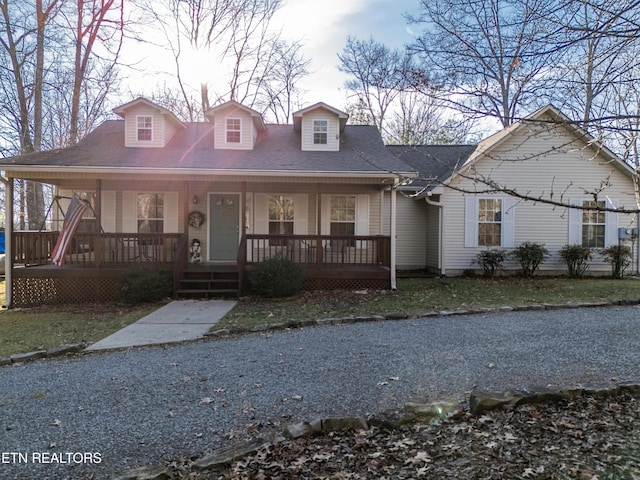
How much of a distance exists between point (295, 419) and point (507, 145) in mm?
11947

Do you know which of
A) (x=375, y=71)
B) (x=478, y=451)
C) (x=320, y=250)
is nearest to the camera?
(x=478, y=451)

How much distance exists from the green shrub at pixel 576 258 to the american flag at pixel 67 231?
1354 cm

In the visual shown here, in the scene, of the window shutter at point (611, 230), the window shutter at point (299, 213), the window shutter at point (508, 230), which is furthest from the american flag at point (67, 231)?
the window shutter at point (611, 230)

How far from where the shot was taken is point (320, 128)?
1225 centimetres

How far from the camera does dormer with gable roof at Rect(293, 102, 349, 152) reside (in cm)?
1214

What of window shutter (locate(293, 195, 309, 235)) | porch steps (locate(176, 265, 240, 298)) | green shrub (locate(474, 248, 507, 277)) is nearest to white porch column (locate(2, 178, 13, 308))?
porch steps (locate(176, 265, 240, 298))

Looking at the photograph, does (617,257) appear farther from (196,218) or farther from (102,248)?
(102,248)

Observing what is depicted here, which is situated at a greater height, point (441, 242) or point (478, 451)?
point (441, 242)

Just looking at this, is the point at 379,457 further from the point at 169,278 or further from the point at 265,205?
the point at 265,205

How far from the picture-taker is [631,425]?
9.64 ft

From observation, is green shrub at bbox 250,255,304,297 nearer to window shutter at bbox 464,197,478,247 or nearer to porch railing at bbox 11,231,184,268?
porch railing at bbox 11,231,184,268

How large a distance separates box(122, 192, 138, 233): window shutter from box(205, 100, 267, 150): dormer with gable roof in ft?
9.32

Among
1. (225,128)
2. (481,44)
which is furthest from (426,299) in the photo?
(225,128)

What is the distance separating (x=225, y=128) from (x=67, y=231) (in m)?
5.08
